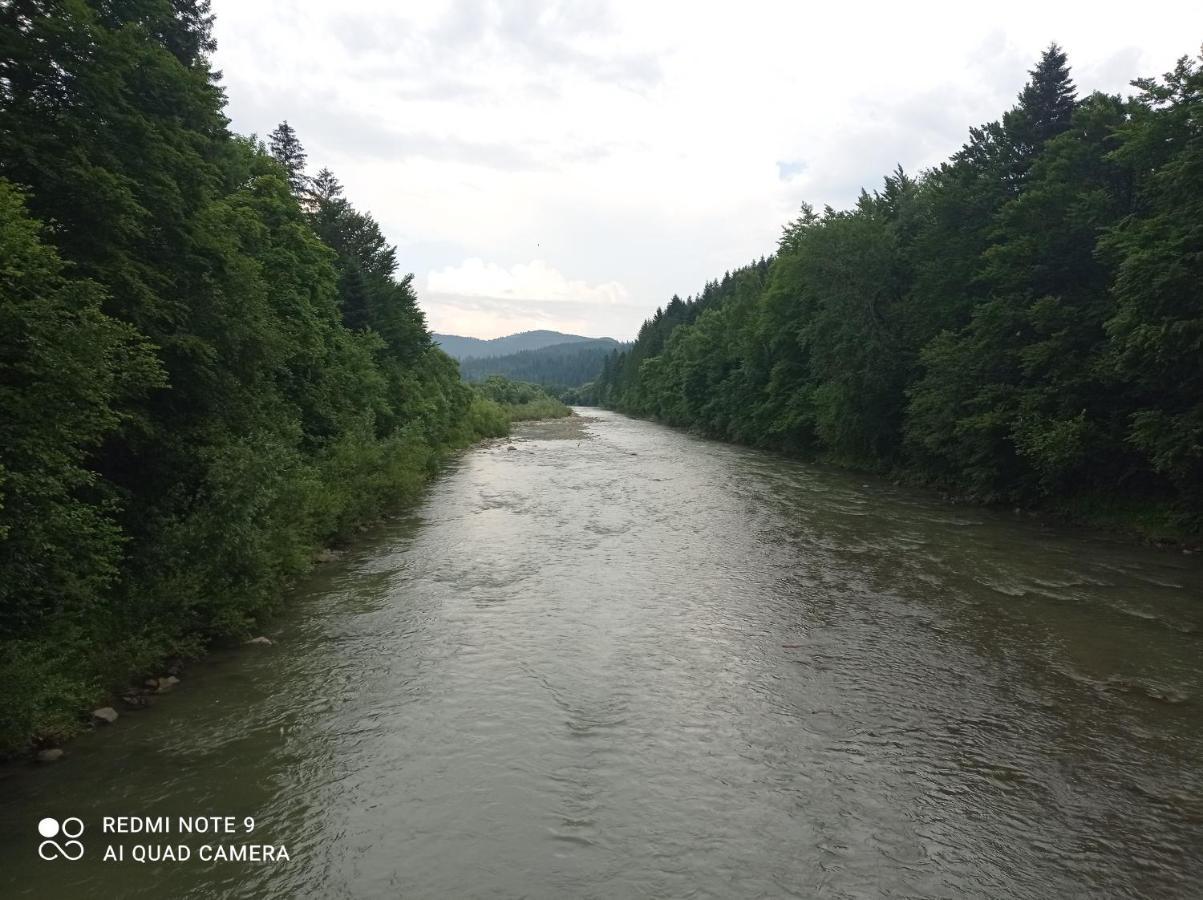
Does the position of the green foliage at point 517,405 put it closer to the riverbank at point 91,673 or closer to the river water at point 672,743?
the river water at point 672,743

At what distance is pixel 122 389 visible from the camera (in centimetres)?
980

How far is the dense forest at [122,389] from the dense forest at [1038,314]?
21057mm

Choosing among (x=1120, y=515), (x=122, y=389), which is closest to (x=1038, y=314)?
(x=1120, y=515)

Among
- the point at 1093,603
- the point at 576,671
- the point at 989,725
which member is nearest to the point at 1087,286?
the point at 1093,603

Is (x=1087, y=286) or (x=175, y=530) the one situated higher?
(x=1087, y=286)

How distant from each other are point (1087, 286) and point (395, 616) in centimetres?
2411

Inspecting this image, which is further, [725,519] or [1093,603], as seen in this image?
[725,519]

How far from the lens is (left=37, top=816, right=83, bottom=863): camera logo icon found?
20.2ft

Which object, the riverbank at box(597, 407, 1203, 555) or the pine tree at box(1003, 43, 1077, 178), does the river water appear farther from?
the pine tree at box(1003, 43, 1077, 178)

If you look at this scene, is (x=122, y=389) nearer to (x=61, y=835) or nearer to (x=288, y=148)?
(x=61, y=835)

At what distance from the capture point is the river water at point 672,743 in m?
6.23

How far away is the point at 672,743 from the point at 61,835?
623 cm

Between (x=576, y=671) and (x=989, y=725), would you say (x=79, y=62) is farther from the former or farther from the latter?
(x=989, y=725)

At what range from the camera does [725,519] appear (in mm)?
22203
